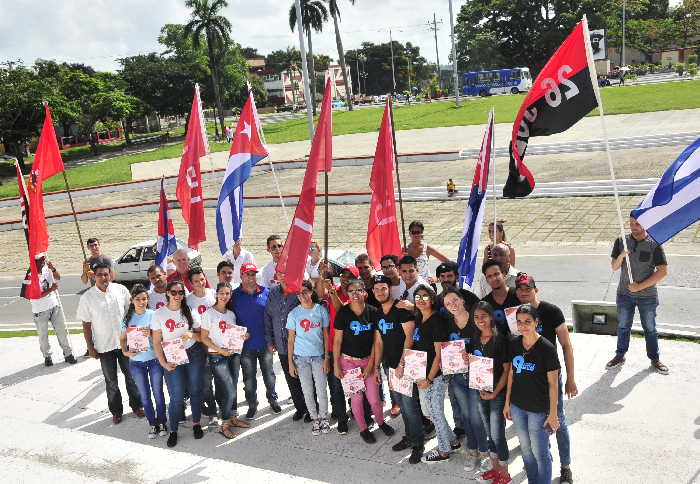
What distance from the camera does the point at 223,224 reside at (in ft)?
28.3

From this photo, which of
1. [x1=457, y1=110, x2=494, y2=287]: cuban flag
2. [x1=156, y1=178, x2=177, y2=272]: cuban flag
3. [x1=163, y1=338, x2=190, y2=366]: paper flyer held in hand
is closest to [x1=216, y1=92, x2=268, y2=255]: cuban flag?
[x1=156, y1=178, x2=177, y2=272]: cuban flag

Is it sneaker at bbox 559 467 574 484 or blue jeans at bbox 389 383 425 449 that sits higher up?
blue jeans at bbox 389 383 425 449

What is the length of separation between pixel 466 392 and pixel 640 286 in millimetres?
2676

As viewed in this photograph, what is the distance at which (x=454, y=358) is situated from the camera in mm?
5406

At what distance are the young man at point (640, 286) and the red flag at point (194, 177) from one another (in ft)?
18.6

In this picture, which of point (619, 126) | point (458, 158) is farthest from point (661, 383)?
point (619, 126)

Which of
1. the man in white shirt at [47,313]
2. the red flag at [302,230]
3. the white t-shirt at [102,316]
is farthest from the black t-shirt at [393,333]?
the man in white shirt at [47,313]

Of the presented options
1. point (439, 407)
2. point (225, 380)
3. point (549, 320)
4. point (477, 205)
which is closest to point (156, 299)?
point (225, 380)

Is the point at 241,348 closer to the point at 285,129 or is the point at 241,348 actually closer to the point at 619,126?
the point at 619,126

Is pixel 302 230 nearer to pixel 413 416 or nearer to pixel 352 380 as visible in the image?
pixel 352 380

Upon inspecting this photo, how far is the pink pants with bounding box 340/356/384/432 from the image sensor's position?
614 centimetres

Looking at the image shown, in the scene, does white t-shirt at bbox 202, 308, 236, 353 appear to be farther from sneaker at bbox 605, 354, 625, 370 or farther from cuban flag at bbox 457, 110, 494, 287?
sneaker at bbox 605, 354, 625, 370

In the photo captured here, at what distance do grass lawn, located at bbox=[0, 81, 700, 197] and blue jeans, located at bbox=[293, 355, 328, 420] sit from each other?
3602cm

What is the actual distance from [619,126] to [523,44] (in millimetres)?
53318
